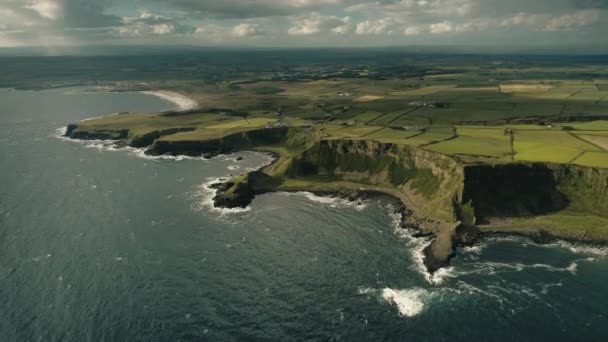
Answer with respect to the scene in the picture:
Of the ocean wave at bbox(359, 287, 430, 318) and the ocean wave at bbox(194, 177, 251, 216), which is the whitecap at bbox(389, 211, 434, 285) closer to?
the ocean wave at bbox(359, 287, 430, 318)

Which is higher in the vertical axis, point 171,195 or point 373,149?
point 373,149

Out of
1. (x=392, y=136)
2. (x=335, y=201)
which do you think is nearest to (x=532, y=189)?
(x=335, y=201)

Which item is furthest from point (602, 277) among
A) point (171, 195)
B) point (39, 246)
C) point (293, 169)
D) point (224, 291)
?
point (39, 246)

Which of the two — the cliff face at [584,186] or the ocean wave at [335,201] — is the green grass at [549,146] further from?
the ocean wave at [335,201]

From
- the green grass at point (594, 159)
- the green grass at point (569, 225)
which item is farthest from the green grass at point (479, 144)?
the green grass at point (569, 225)

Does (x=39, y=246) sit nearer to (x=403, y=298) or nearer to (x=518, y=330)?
(x=403, y=298)
